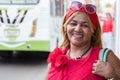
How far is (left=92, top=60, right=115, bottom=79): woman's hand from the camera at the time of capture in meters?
2.02

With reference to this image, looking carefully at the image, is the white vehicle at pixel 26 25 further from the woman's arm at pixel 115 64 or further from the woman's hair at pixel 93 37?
the woman's arm at pixel 115 64

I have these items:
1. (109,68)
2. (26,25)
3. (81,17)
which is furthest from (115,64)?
(26,25)

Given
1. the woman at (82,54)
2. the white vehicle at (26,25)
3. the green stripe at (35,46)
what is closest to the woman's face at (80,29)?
the woman at (82,54)

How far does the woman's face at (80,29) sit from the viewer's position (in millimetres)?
2150

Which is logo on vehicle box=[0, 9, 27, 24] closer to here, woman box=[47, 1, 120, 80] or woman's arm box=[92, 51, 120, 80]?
woman box=[47, 1, 120, 80]

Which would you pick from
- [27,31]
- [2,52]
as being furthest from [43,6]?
[2,52]

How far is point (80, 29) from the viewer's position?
2.17 m

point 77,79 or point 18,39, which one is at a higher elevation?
point 77,79

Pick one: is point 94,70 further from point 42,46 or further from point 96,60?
point 42,46

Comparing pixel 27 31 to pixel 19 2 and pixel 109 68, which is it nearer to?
pixel 19 2

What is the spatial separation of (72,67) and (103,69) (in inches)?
8.0

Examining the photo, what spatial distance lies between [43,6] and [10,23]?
1.03 meters

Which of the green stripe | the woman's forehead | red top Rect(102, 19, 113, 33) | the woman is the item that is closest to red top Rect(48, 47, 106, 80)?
the woman

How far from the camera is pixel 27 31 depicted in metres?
8.89
